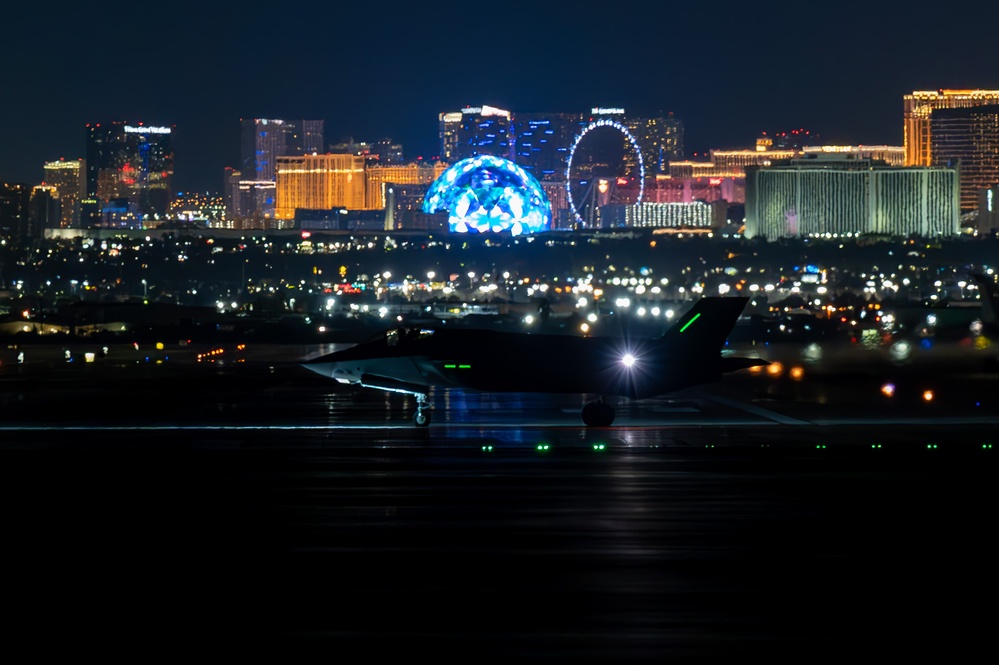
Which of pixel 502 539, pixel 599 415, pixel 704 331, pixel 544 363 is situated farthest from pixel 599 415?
pixel 502 539

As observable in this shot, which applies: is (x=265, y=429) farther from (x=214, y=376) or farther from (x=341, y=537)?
(x=214, y=376)

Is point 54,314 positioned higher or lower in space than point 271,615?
higher

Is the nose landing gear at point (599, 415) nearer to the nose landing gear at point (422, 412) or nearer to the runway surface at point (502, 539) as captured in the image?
the runway surface at point (502, 539)

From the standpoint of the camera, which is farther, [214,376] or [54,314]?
[54,314]

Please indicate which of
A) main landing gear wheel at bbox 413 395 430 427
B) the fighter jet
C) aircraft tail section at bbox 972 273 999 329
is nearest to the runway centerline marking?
the fighter jet

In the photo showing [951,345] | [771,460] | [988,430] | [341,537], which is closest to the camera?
[341,537]

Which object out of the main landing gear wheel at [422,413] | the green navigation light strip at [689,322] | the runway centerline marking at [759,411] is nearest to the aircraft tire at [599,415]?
the green navigation light strip at [689,322]

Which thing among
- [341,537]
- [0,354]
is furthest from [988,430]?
[0,354]

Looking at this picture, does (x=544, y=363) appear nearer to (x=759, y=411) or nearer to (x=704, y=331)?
(x=704, y=331)
